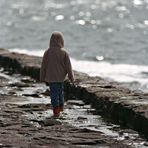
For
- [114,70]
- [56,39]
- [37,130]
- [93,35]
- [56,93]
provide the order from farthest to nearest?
1. [93,35]
2. [114,70]
3. [56,93]
4. [56,39]
5. [37,130]

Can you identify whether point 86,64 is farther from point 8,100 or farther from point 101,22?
point 101,22

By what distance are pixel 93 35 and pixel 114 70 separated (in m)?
19.5

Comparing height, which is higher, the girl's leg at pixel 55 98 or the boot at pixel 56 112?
the girl's leg at pixel 55 98

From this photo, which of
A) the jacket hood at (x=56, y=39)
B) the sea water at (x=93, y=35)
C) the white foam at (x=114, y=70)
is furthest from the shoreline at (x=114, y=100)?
the white foam at (x=114, y=70)

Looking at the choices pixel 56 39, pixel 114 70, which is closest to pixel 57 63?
pixel 56 39

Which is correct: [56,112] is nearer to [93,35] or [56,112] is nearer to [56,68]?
[56,68]

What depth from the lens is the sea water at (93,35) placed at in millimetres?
24680

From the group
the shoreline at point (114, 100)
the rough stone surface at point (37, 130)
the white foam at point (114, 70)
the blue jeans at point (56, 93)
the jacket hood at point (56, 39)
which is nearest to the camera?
the rough stone surface at point (37, 130)

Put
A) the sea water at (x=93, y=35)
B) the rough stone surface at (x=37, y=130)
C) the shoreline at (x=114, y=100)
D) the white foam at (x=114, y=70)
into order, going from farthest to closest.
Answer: the sea water at (x=93, y=35) → the white foam at (x=114, y=70) → the shoreline at (x=114, y=100) → the rough stone surface at (x=37, y=130)

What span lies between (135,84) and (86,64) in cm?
706

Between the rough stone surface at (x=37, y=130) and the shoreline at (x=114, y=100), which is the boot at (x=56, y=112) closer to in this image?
the rough stone surface at (x=37, y=130)

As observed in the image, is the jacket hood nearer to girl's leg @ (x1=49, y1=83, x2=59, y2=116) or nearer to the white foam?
girl's leg @ (x1=49, y1=83, x2=59, y2=116)

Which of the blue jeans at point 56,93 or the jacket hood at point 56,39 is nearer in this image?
the jacket hood at point 56,39

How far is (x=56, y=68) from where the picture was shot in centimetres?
1088
